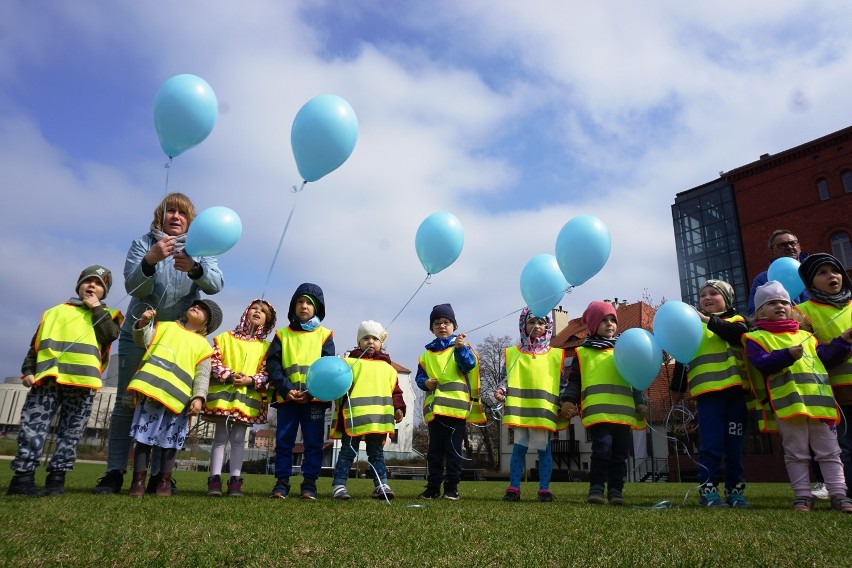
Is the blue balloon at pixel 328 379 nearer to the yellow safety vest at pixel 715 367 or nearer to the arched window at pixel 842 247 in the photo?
the yellow safety vest at pixel 715 367

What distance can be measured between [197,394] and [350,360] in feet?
4.15

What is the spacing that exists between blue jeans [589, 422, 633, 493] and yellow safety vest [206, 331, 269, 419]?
9.30ft

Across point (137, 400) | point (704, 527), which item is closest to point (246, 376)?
point (137, 400)

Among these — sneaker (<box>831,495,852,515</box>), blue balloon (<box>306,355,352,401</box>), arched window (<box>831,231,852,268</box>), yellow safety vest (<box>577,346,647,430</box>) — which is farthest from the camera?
arched window (<box>831,231,852,268</box>)

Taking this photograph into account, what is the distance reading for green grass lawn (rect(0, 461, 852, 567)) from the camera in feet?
6.61

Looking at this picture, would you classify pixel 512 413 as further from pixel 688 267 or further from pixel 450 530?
pixel 688 267

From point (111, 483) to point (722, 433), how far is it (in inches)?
186

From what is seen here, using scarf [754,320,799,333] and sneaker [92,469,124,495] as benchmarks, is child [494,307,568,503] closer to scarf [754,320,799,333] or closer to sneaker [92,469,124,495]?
scarf [754,320,799,333]

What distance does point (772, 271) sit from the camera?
5383 mm

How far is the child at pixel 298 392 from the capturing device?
186 inches

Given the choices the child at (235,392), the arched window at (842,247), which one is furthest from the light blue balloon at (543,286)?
the arched window at (842,247)

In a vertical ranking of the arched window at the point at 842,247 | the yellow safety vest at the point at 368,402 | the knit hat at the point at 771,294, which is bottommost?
the yellow safety vest at the point at 368,402

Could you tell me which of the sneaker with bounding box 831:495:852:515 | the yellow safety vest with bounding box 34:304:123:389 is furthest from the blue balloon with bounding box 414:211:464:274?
the sneaker with bounding box 831:495:852:515

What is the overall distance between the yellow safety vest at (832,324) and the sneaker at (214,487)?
15.7 ft
